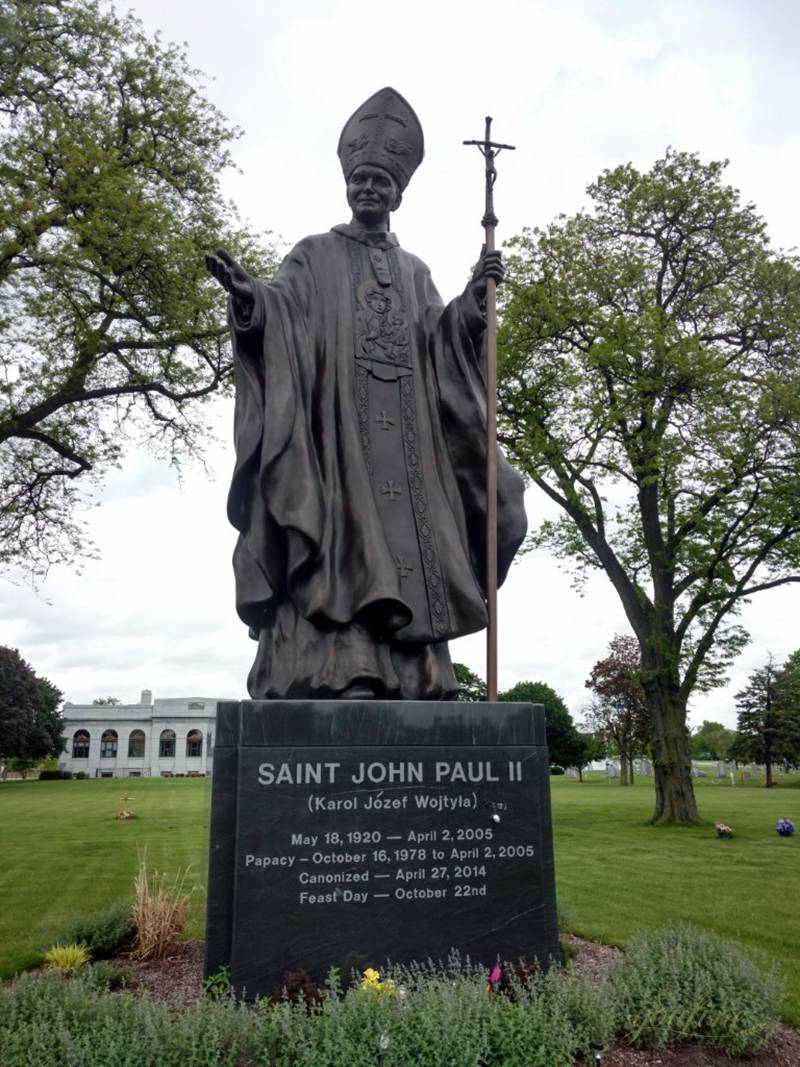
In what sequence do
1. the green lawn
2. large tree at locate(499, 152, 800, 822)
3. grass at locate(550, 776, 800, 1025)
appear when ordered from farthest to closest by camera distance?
large tree at locate(499, 152, 800, 822) → the green lawn → grass at locate(550, 776, 800, 1025)

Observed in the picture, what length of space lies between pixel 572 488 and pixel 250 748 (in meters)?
17.4

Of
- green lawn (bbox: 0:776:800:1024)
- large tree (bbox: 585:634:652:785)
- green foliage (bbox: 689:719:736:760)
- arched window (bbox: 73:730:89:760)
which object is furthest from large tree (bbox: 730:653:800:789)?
arched window (bbox: 73:730:89:760)

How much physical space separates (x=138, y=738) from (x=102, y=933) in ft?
291

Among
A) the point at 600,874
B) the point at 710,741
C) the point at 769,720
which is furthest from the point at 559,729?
the point at 600,874

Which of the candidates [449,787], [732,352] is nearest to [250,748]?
[449,787]

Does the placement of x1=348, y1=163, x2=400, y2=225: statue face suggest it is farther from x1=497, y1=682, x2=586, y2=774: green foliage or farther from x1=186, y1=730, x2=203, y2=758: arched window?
x1=186, y1=730, x2=203, y2=758: arched window

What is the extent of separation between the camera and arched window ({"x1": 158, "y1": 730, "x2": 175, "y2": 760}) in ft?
295

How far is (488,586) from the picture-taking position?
5.64m

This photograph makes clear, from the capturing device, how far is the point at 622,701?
2025 inches

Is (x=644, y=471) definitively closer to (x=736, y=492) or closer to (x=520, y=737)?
(x=736, y=492)

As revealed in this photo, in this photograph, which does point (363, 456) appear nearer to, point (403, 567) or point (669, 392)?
point (403, 567)

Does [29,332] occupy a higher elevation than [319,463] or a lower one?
higher

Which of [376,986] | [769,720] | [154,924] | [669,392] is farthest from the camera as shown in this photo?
[769,720]

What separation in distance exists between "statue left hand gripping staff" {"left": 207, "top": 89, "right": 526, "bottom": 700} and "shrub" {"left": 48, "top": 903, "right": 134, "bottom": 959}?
8.57ft
